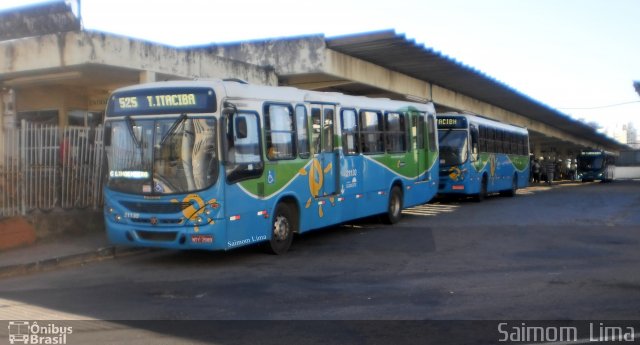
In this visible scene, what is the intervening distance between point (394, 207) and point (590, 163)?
3873 cm

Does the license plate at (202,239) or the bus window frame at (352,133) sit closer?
the license plate at (202,239)

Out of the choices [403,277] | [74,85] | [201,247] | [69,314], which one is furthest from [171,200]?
[74,85]

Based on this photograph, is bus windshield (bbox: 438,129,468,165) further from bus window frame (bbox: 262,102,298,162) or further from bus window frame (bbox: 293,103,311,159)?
bus window frame (bbox: 262,102,298,162)

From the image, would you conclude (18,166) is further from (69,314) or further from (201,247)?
(69,314)

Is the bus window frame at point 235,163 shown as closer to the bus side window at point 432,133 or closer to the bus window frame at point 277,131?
the bus window frame at point 277,131

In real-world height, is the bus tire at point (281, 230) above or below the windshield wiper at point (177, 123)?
below

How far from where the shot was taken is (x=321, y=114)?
1252 cm

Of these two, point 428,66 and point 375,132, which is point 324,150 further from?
point 428,66

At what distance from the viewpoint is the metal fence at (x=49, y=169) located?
12.1 meters

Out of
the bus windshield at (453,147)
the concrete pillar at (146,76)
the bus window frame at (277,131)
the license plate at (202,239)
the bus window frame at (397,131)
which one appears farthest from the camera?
the bus windshield at (453,147)

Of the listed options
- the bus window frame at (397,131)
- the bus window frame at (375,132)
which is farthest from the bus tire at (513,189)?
the bus window frame at (375,132)

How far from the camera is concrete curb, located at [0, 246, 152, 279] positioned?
31.9 feet

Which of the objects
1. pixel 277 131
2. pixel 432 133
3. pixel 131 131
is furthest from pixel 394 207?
pixel 131 131

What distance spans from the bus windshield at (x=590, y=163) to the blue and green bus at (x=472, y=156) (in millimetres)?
25822
